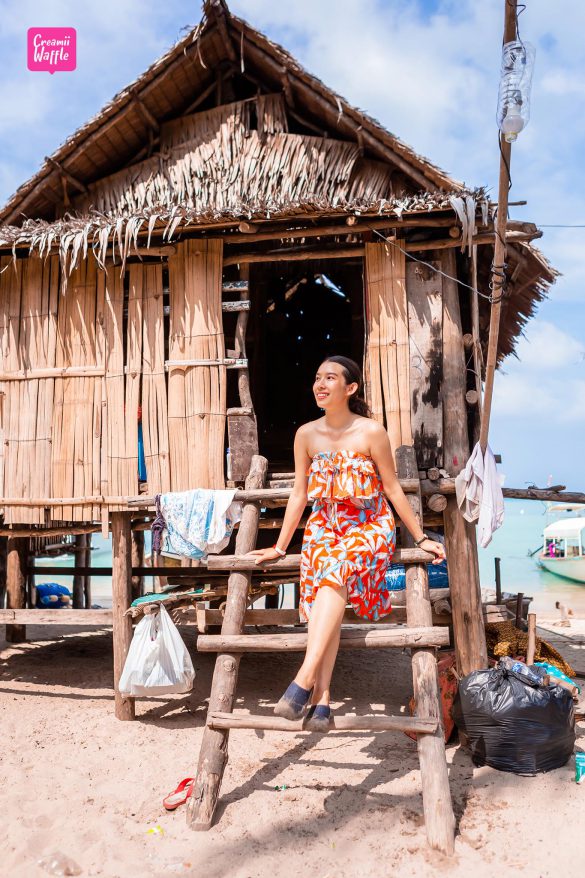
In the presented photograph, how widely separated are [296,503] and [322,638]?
0.88 m

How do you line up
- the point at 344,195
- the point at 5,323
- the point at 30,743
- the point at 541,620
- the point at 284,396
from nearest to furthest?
the point at 30,743 → the point at 5,323 → the point at 344,195 → the point at 284,396 → the point at 541,620

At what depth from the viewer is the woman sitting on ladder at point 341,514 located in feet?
10.2

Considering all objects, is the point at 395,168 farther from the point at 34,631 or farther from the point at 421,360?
the point at 34,631

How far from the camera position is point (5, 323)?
588 centimetres

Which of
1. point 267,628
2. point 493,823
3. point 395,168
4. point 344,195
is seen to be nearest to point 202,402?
point 344,195

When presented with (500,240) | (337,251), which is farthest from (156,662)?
(500,240)

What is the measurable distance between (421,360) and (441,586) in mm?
2247

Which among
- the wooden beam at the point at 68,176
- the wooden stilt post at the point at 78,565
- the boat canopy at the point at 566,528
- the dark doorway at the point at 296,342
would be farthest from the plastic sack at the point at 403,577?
the boat canopy at the point at 566,528

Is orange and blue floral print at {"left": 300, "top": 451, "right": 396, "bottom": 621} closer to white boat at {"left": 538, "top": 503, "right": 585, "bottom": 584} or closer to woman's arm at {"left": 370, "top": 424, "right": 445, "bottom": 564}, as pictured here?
woman's arm at {"left": 370, "top": 424, "right": 445, "bottom": 564}

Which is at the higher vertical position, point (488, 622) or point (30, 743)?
point (488, 622)

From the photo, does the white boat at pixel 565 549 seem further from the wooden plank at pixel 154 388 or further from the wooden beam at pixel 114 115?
the wooden beam at pixel 114 115

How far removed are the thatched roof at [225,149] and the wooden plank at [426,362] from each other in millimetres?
1064

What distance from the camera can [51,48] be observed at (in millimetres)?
6305

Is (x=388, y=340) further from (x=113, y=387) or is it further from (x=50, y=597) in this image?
(x=50, y=597)
